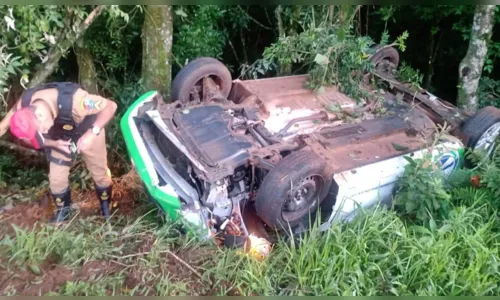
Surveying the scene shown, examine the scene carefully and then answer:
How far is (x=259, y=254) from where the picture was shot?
12.3 feet

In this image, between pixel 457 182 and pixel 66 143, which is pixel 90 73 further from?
pixel 457 182

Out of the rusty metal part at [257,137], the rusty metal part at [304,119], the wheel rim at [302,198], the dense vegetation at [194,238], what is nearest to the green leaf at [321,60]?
the dense vegetation at [194,238]

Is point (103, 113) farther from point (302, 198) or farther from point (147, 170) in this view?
point (302, 198)

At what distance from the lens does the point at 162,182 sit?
12.7 ft

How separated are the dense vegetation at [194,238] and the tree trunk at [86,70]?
0.01 m

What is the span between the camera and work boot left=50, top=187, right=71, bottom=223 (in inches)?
171

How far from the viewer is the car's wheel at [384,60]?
18.2 ft

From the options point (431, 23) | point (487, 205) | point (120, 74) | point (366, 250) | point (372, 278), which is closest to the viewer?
point (372, 278)

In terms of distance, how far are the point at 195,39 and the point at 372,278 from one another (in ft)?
11.5

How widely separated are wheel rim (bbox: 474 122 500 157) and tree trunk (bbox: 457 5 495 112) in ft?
3.88

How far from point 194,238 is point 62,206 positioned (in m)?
1.39

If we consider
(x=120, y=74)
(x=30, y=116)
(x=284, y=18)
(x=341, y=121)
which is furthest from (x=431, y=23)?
(x=30, y=116)

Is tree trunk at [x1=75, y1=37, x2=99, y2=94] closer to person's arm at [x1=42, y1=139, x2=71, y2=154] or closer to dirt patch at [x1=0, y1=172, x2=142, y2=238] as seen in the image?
dirt patch at [x1=0, y1=172, x2=142, y2=238]

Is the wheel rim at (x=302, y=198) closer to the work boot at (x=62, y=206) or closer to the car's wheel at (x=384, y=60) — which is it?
the work boot at (x=62, y=206)
